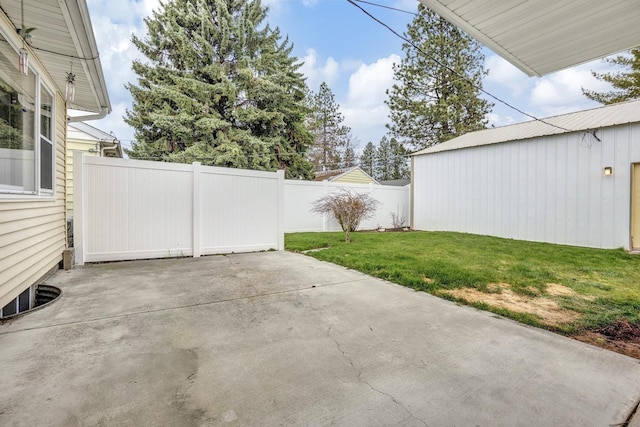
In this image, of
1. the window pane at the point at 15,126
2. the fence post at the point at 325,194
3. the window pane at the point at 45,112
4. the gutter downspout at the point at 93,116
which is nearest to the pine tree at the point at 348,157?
the fence post at the point at 325,194

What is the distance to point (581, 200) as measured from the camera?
304 inches

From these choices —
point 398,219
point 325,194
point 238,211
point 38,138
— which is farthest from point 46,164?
point 398,219

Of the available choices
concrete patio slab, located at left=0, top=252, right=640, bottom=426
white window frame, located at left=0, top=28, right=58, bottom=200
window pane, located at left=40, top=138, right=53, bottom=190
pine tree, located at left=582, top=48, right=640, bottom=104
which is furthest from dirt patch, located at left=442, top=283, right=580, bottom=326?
pine tree, located at left=582, top=48, right=640, bottom=104

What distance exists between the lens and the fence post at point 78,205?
15.9ft

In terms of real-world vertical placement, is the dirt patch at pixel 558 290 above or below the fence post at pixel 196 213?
below

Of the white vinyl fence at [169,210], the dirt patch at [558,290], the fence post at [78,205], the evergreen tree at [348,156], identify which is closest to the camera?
the dirt patch at [558,290]

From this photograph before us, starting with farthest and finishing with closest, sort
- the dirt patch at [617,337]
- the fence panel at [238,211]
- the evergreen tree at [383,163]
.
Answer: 1. the evergreen tree at [383,163]
2. the fence panel at [238,211]
3. the dirt patch at [617,337]

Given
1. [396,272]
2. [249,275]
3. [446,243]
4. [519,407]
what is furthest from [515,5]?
[446,243]

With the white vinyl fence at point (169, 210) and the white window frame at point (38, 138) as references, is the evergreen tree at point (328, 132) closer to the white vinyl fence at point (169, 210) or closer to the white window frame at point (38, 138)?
the white vinyl fence at point (169, 210)

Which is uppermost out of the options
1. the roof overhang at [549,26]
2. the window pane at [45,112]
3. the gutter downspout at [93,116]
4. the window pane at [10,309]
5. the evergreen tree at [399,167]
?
the evergreen tree at [399,167]

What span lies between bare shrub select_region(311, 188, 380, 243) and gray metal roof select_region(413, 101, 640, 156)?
12.5 ft

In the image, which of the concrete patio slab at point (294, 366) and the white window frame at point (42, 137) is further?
the white window frame at point (42, 137)

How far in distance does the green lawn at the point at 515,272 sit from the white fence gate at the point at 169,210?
1.24m

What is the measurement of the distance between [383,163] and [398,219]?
23.3 m
